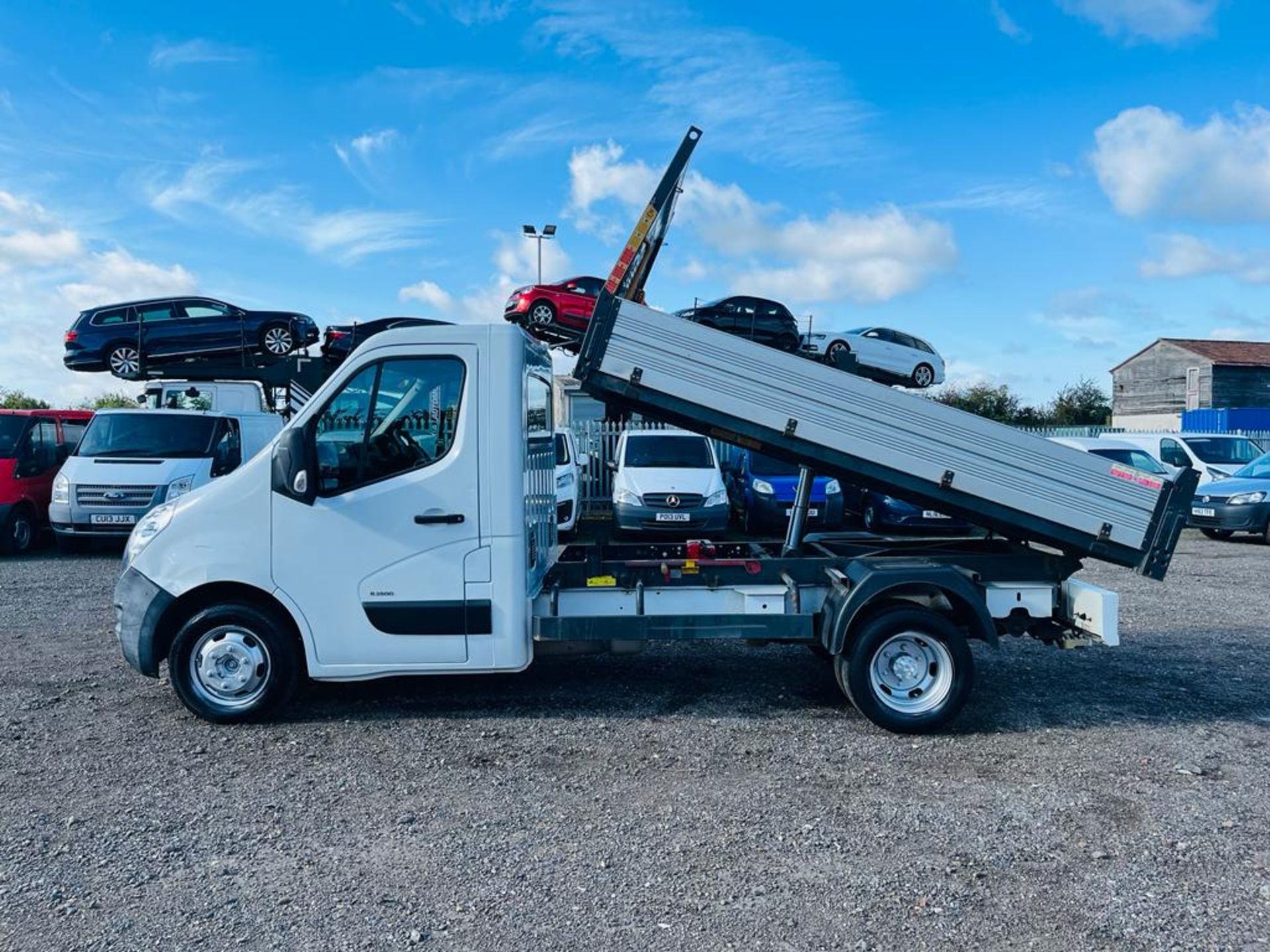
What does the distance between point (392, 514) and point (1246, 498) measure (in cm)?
1473

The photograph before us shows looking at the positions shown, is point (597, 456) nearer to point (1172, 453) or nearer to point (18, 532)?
point (18, 532)

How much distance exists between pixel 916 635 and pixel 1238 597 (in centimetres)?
677

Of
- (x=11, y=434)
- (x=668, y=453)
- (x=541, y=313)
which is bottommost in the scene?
(x=668, y=453)

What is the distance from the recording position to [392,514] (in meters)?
5.46


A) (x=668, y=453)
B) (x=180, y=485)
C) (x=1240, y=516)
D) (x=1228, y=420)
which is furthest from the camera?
(x=1228, y=420)

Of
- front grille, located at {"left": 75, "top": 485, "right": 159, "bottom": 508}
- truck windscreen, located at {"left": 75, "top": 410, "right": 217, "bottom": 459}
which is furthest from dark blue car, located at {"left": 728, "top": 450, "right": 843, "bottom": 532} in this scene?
front grille, located at {"left": 75, "top": 485, "right": 159, "bottom": 508}

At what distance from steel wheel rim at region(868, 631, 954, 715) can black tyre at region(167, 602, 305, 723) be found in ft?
11.6

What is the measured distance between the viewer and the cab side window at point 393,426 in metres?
5.45

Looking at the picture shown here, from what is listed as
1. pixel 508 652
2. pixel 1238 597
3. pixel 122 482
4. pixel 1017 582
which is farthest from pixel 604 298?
pixel 122 482

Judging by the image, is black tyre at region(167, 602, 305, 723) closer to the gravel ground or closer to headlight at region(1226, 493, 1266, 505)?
the gravel ground

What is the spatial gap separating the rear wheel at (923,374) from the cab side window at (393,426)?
1438 cm

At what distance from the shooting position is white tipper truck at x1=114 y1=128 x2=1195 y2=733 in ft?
17.9

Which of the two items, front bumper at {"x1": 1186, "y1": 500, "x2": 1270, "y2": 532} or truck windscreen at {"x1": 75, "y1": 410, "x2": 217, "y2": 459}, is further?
front bumper at {"x1": 1186, "y1": 500, "x2": 1270, "y2": 532}

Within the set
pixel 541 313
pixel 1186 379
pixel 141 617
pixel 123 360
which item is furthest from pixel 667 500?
pixel 1186 379
